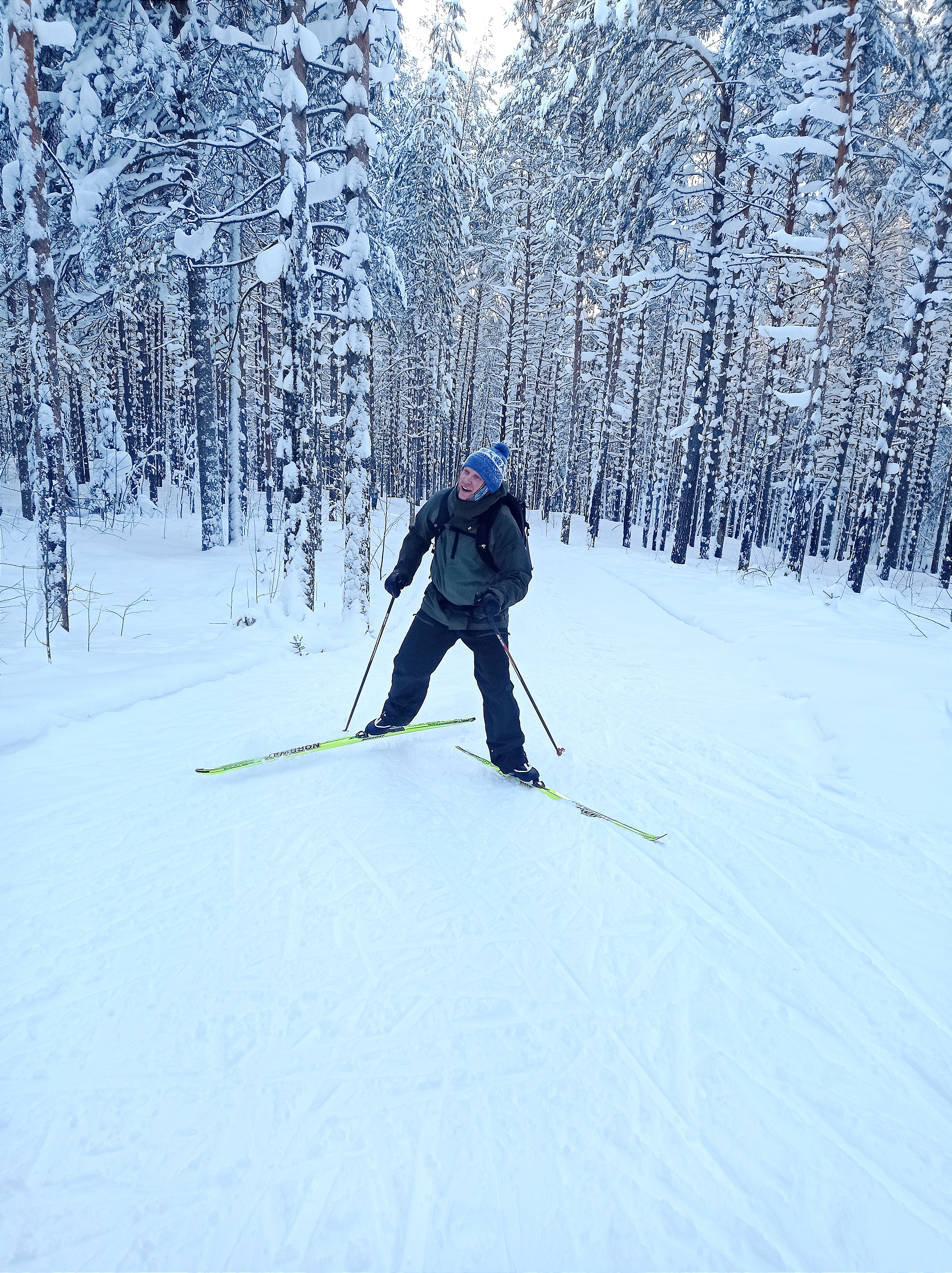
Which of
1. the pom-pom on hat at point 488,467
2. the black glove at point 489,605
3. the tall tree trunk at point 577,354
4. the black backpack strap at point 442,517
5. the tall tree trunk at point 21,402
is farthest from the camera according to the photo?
the tall tree trunk at point 577,354

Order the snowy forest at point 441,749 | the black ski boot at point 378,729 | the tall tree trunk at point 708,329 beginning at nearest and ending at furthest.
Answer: the snowy forest at point 441,749 → the black ski boot at point 378,729 → the tall tree trunk at point 708,329

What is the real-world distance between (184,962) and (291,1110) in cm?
83

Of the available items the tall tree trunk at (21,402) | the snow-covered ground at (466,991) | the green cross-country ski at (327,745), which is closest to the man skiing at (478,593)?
the green cross-country ski at (327,745)

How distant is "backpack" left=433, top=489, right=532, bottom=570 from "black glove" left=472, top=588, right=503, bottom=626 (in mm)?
326

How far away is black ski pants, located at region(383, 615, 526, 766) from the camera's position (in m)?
4.28

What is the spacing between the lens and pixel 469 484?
4180mm

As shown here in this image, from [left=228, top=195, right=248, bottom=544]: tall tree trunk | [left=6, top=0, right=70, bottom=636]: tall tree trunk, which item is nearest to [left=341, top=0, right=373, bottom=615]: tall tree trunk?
[left=6, top=0, right=70, bottom=636]: tall tree trunk

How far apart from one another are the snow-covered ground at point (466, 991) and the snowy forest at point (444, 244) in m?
4.62

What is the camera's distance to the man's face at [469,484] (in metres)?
4.15

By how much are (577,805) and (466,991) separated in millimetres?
1714

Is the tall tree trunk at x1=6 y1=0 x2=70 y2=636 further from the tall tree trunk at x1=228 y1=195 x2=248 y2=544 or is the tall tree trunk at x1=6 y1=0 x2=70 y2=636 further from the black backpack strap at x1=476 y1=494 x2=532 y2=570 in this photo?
the tall tree trunk at x1=228 y1=195 x2=248 y2=544

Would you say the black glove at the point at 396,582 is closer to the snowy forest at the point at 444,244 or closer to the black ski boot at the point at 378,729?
the black ski boot at the point at 378,729

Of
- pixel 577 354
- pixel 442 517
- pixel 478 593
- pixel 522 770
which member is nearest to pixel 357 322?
pixel 442 517

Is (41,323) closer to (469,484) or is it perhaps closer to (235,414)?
(469,484)
